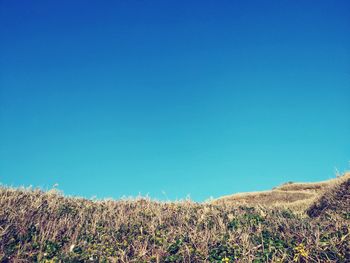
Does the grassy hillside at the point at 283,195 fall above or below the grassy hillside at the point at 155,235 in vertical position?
above

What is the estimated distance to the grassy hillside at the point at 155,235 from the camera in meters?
9.65

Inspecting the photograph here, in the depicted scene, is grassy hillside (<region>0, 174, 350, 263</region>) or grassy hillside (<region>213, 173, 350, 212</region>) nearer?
grassy hillside (<region>0, 174, 350, 263</region>)

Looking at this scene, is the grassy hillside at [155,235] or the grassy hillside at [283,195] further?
the grassy hillside at [283,195]

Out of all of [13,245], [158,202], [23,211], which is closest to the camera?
[13,245]

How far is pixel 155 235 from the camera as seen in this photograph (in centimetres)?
1125

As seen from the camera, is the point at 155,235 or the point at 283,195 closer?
the point at 155,235

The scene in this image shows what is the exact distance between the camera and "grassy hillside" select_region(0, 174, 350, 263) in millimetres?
9648

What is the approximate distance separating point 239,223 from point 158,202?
5324mm

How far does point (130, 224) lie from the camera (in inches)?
480

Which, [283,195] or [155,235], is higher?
[283,195]

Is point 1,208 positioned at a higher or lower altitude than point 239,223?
higher

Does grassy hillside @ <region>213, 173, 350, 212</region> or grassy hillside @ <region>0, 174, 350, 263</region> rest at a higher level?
grassy hillside @ <region>213, 173, 350, 212</region>

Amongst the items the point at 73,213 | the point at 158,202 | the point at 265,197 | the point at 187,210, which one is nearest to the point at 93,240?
the point at 73,213

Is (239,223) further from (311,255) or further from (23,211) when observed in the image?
(23,211)
